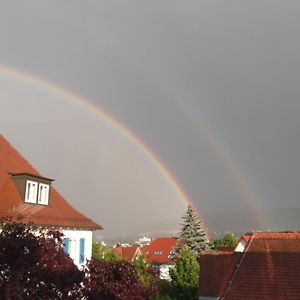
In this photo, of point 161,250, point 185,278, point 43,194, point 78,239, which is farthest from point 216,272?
point 161,250

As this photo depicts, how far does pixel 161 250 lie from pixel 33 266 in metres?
95.2

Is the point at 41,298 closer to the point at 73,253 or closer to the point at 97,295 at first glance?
the point at 97,295

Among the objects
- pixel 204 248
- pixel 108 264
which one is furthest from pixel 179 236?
pixel 108 264

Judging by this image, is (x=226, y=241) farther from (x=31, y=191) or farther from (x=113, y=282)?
(x=113, y=282)

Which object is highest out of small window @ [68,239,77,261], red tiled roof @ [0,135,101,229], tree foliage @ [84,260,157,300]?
red tiled roof @ [0,135,101,229]

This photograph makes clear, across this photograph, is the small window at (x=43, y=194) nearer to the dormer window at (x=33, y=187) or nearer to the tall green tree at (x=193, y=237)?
the dormer window at (x=33, y=187)

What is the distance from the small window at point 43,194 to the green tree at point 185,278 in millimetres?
15052

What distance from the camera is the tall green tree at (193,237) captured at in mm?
58719

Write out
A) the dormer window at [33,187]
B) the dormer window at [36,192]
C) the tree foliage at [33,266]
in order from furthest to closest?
the dormer window at [36,192]
the dormer window at [33,187]
the tree foliage at [33,266]

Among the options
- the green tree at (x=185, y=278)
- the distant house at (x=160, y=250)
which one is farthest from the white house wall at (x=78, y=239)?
the distant house at (x=160, y=250)

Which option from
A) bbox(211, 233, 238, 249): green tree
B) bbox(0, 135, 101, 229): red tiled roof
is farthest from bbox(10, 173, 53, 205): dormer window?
bbox(211, 233, 238, 249): green tree

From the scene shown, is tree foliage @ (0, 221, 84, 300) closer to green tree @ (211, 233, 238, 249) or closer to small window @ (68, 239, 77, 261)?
small window @ (68, 239, 77, 261)

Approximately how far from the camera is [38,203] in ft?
92.0

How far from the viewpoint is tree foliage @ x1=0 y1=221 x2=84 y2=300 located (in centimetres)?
1082
